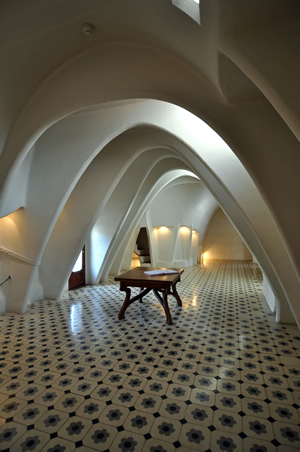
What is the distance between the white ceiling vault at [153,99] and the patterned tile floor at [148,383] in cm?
90

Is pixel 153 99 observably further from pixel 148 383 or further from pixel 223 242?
pixel 223 242

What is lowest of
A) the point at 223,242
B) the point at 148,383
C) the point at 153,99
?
the point at 148,383

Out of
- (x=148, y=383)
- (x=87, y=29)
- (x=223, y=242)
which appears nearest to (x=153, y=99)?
(x=87, y=29)

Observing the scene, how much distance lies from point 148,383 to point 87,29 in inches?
151

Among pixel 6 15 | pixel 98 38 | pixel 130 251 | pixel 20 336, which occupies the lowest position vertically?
pixel 20 336

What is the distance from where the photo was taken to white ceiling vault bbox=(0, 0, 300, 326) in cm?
133

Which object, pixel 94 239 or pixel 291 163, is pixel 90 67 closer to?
pixel 291 163

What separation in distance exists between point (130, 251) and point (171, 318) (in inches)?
248

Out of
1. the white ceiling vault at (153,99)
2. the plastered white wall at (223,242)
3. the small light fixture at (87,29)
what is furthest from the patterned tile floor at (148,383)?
the plastered white wall at (223,242)

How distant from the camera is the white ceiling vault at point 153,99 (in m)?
1.33

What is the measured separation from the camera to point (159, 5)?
184cm

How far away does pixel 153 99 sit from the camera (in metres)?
3.51

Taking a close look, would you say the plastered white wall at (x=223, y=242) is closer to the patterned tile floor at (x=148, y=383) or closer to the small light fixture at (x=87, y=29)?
the patterned tile floor at (x=148, y=383)

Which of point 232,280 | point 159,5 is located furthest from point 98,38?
point 232,280
